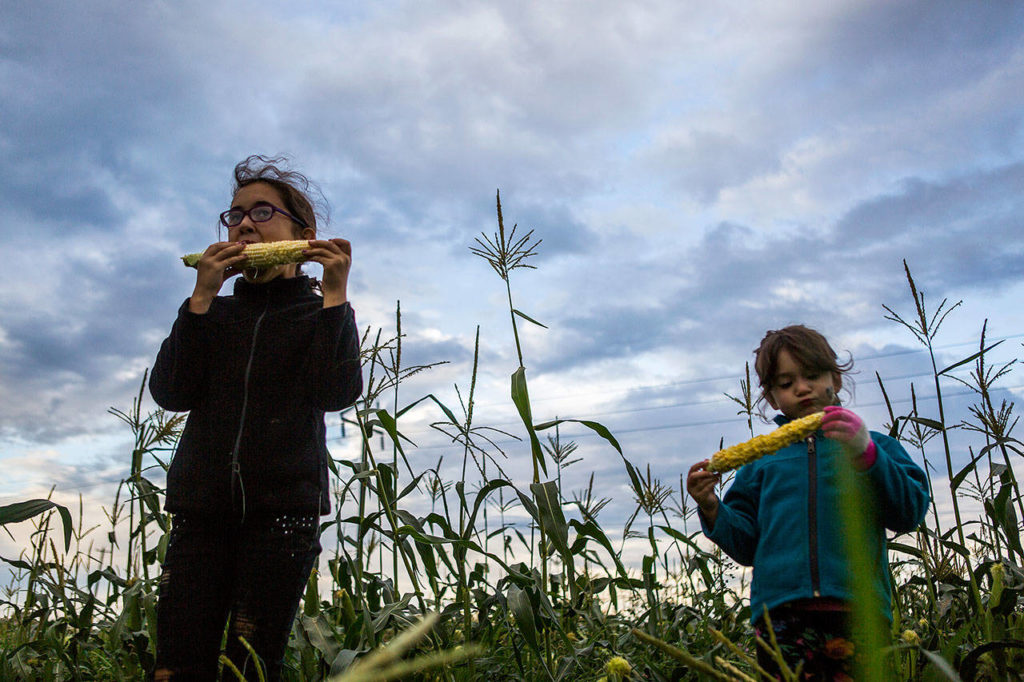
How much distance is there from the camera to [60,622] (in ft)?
10.5

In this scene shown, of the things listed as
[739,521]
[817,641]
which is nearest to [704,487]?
[739,521]

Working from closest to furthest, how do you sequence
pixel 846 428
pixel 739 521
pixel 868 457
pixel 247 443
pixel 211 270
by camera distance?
pixel 846 428 → pixel 868 457 → pixel 247 443 → pixel 211 270 → pixel 739 521

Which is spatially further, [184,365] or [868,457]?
[184,365]

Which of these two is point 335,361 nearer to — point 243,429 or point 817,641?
point 243,429

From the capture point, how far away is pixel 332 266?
7.78ft

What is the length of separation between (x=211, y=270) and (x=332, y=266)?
14.8 inches

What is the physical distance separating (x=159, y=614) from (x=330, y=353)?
867 mm

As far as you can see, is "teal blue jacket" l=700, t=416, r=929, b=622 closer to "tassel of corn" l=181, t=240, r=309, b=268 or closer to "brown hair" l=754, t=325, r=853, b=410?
"brown hair" l=754, t=325, r=853, b=410

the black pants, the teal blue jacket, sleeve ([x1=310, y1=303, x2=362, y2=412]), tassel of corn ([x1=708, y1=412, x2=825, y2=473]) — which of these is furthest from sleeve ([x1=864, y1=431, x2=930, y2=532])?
the black pants

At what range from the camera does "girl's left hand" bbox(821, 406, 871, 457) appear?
1980mm

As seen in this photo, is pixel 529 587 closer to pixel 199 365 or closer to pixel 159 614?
pixel 159 614

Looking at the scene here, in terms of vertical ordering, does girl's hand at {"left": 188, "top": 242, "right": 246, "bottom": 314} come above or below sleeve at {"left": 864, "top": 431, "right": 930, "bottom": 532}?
above

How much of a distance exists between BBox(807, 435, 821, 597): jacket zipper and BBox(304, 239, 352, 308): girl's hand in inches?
57.8

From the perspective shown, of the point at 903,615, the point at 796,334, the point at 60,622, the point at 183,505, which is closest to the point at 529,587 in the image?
the point at 183,505
